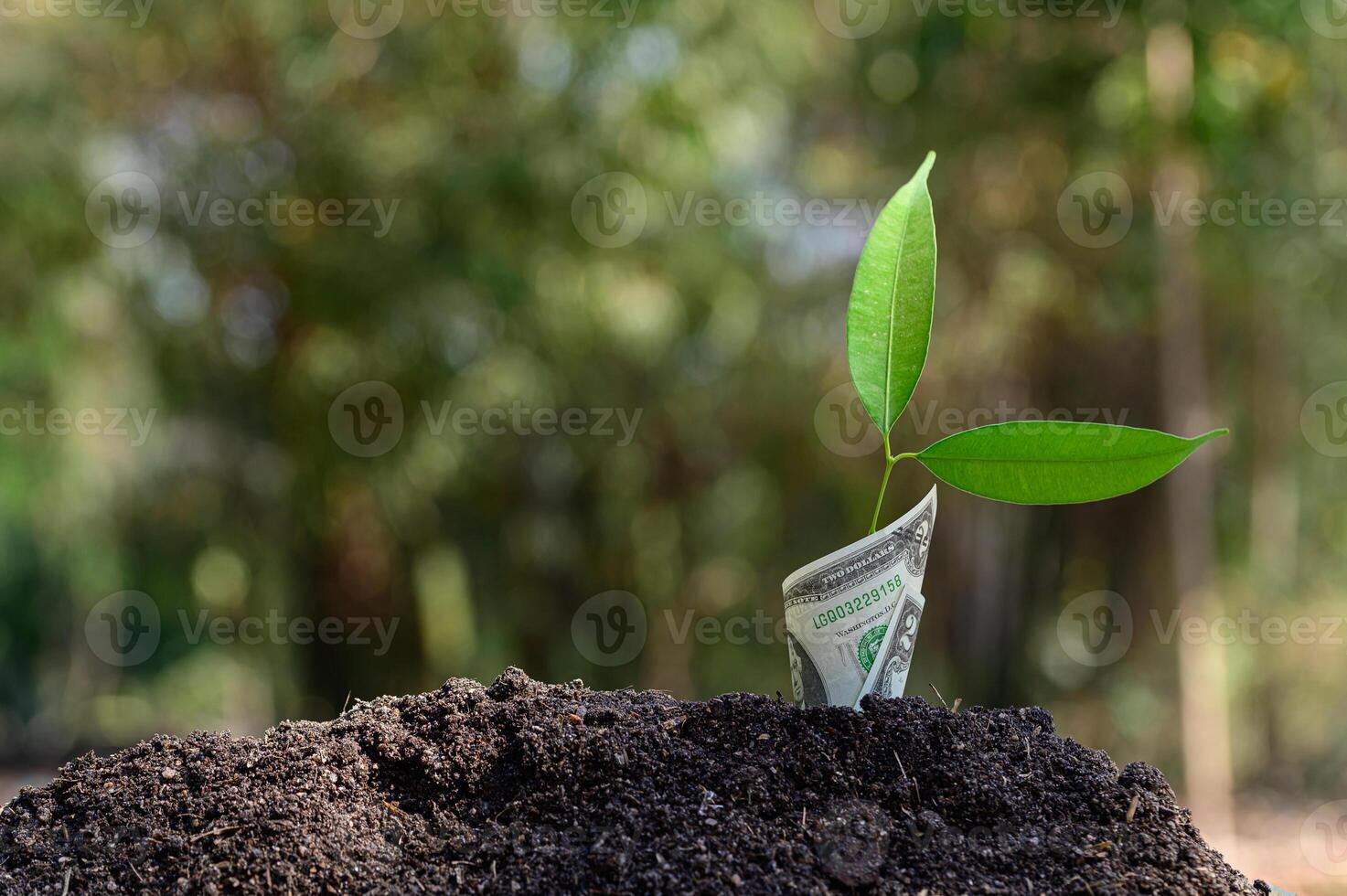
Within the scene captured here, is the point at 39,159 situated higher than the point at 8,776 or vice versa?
the point at 39,159

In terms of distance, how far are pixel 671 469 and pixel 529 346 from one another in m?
1.06

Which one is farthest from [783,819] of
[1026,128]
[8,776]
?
[8,776]

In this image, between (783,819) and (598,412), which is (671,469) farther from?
(783,819)

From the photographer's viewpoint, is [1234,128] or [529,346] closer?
[1234,128]

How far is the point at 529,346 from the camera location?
4.29 m

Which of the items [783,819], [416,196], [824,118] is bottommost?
[783,819]
